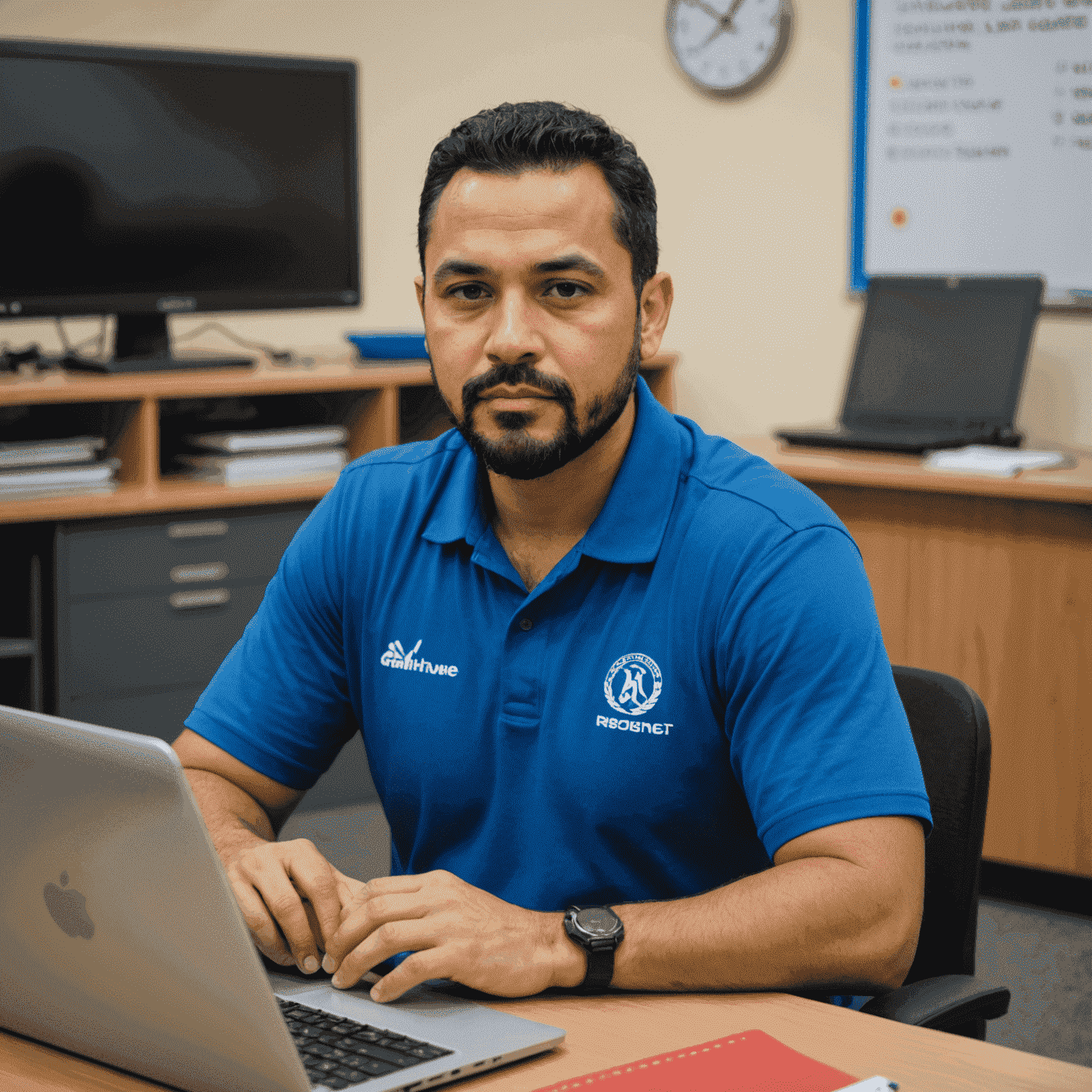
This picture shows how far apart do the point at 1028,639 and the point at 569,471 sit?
1.62 m

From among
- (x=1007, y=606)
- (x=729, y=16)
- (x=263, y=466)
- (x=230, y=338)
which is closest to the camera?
(x=1007, y=606)

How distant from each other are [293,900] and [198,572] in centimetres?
199

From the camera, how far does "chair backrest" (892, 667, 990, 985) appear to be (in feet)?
4.25

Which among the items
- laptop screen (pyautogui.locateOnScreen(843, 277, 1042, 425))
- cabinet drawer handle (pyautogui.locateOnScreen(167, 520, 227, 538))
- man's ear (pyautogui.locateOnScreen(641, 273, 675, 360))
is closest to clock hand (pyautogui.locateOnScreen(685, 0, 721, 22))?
laptop screen (pyautogui.locateOnScreen(843, 277, 1042, 425))

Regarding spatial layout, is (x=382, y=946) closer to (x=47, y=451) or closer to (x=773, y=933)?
(x=773, y=933)

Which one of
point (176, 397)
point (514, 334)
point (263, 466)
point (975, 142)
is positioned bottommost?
point (263, 466)

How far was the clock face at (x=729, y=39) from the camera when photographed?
344 cm

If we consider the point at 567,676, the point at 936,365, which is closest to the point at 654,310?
the point at 567,676

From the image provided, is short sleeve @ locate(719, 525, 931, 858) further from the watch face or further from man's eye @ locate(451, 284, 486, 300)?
man's eye @ locate(451, 284, 486, 300)

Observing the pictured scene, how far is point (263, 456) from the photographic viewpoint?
305 cm

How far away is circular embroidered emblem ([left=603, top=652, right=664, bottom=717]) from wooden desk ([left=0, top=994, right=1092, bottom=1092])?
260mm

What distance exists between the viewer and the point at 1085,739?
265 centimetres

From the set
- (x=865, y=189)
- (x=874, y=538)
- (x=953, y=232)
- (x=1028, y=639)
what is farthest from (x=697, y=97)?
(x=1028, y=639)

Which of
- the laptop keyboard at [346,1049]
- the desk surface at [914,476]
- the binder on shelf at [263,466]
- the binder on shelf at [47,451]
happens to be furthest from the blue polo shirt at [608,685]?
the binder on shelf at [263,466]
